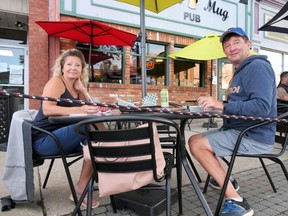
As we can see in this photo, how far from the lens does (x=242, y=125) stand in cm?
210

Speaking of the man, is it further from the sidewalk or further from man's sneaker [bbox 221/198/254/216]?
the sidewalk

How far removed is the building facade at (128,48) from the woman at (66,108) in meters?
4.32

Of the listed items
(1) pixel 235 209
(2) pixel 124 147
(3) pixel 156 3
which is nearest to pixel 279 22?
(3) pixel 156 3

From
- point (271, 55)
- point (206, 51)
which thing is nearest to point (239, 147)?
point (206, 51)

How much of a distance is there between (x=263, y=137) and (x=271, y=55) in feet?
35.6

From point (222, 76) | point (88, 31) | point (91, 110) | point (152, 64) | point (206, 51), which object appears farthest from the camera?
point (222, 76)

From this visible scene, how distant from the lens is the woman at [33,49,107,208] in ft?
6.82

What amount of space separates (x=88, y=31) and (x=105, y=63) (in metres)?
1.61

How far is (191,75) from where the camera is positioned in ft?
30.3

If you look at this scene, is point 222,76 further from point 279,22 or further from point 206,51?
point 279,22

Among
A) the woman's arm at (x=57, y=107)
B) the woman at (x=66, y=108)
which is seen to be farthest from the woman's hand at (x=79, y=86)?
the woman's arm at (x=57, y=107)

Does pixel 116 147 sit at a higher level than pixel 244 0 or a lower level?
lower

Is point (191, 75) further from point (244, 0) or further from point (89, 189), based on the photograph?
point (89, 189)

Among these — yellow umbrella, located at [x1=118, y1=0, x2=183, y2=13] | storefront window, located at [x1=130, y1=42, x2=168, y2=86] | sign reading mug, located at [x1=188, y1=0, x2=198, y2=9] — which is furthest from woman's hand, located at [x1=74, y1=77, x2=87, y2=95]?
sign reading mug, located at [x1=188, y1=0, x2=198, y2=9]
